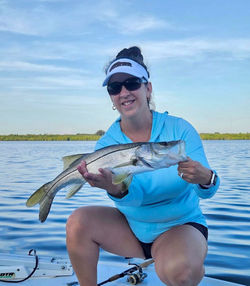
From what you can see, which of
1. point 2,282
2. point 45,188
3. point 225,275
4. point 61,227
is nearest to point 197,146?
point 45,188

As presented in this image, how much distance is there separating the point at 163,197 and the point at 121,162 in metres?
0.55

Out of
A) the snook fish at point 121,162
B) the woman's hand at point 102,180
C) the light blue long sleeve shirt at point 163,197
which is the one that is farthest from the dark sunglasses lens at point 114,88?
the woman's hand at point 102,180

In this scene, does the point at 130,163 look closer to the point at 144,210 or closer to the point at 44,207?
the point at 144,210

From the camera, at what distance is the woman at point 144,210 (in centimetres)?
287

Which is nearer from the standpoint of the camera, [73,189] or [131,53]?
[73,189]

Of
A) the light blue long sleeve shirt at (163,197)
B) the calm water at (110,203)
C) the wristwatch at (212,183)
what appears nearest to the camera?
the wristwatch at (212,183)

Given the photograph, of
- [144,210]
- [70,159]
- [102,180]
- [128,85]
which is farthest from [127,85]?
[144,210]

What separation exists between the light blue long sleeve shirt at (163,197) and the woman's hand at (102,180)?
9 centimetres

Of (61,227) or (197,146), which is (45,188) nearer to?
(197,146)

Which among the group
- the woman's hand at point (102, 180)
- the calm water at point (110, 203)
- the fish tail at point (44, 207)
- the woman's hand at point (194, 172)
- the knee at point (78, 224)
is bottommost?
the calm water at point (110, 203)

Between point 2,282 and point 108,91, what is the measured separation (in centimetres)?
213

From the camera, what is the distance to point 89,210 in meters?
3.32

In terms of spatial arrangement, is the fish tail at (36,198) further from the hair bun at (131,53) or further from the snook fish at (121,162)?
the hair bun at (131,53)

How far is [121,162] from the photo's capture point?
9.49 ft
